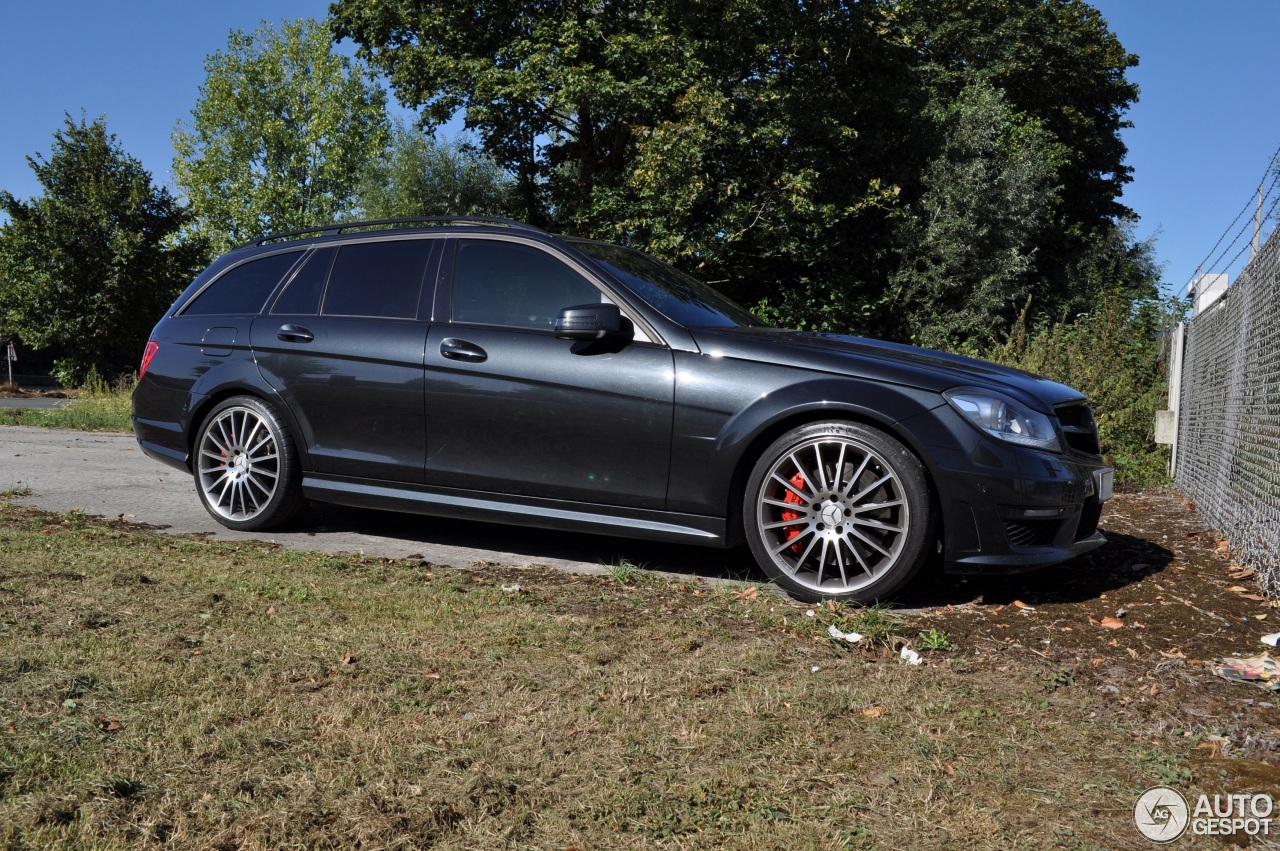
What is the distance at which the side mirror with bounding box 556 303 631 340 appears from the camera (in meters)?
5.23

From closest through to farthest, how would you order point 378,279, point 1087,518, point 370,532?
point 1087,518 → point 378,279 → point 370,532

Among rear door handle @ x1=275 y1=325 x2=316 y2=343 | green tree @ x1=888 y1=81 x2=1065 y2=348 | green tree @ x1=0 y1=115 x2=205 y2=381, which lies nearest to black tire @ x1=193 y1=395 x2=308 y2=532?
rear door handle @ x1=275 y1=325 x2=316 y2=343

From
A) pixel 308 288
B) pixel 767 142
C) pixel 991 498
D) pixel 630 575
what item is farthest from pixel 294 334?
pixel 767 142

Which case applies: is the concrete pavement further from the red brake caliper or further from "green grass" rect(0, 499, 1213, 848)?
"green grass" rect(0, 499, 1213, 848)

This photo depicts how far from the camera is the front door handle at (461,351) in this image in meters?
5.64

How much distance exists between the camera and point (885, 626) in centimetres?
427

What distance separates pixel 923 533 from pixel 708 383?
1236 mm

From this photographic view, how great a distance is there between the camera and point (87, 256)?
37562mm

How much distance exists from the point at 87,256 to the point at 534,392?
3796cm

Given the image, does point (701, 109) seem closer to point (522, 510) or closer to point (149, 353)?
point (149, 353)

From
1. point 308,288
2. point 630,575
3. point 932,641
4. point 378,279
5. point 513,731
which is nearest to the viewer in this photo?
point 513,731

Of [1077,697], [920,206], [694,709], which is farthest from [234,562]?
[920,206]

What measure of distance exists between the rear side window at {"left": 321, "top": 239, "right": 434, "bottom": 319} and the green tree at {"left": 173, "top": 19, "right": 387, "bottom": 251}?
51.4 meters

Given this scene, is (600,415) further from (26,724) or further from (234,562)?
(26,724)
